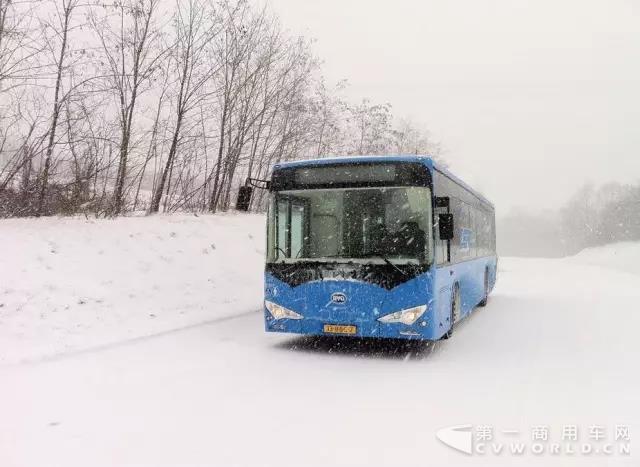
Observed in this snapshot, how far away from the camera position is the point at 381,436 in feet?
16.5

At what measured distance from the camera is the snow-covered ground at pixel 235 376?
474 centimetres

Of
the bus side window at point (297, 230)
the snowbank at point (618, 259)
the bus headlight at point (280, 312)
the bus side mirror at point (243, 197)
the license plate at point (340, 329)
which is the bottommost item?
the snowbank at point (618, 259)

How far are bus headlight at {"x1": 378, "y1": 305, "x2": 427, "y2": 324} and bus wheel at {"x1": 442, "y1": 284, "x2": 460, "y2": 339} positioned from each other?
1.69 m

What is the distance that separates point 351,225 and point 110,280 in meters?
6.20

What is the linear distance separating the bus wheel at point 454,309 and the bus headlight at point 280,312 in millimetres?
2722

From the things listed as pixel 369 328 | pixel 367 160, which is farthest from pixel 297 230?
pixel 369 328

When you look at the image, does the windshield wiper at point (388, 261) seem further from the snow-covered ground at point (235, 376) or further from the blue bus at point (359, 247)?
the snow-covered ground at point (235, 376)

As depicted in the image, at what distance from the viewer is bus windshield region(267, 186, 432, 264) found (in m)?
8.23

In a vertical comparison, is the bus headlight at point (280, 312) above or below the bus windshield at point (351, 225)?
below

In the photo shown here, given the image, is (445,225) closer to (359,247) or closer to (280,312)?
(359,247)

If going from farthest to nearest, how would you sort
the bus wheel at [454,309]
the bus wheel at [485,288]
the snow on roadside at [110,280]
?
the bus wheel at [485,288] < the bus wheel at [454,309] < the snow on roadside at [110,280]

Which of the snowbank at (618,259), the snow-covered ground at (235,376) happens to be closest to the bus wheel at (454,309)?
the snow-covered ground at (235,376)

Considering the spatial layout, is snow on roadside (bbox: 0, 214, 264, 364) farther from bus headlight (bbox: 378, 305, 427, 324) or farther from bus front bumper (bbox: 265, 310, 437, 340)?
bus headlight (bbox: 378, 305, 427, 324)

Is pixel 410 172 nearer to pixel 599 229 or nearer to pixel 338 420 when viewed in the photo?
pixel 338 420
